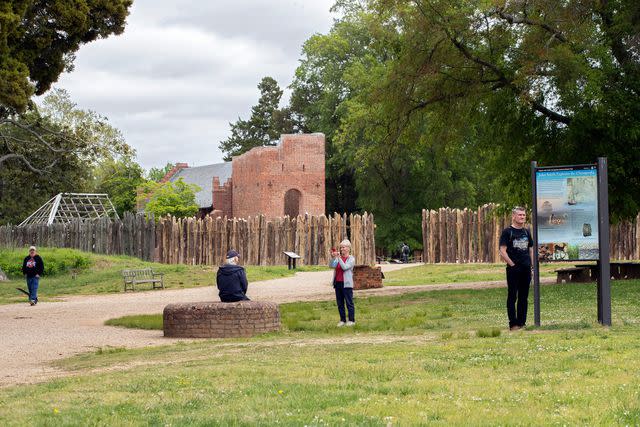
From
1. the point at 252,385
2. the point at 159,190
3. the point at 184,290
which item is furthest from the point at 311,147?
the point at 252,385

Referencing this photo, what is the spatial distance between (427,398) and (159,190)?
185 feet

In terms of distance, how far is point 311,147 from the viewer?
56.1 meters

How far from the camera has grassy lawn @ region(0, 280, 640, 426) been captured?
7.10m

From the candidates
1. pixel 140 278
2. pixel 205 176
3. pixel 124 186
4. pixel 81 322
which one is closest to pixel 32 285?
pixel 81 322

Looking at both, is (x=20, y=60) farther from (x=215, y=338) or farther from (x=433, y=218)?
(x=433, y=218)

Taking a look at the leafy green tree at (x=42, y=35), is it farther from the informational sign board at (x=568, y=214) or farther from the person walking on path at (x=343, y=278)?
the informational sign board at (x=568, y=214)

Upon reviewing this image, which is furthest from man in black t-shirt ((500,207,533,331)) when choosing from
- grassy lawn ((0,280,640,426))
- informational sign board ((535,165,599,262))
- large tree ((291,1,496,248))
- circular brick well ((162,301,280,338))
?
large tree ((291,1,496,248))

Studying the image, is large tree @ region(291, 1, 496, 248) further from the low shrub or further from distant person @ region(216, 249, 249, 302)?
distant person @ region(216, 249, 249, 302)

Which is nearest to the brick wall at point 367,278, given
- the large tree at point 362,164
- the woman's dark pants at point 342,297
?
the woman's dark pants at point 342,297

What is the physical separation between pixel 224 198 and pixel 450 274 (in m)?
29.6

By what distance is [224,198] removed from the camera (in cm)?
6225

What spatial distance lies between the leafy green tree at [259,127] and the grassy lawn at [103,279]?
44.0m

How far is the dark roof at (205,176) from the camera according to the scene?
224 feet

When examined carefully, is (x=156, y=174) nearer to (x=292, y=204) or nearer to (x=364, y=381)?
(x=292, y=204)
